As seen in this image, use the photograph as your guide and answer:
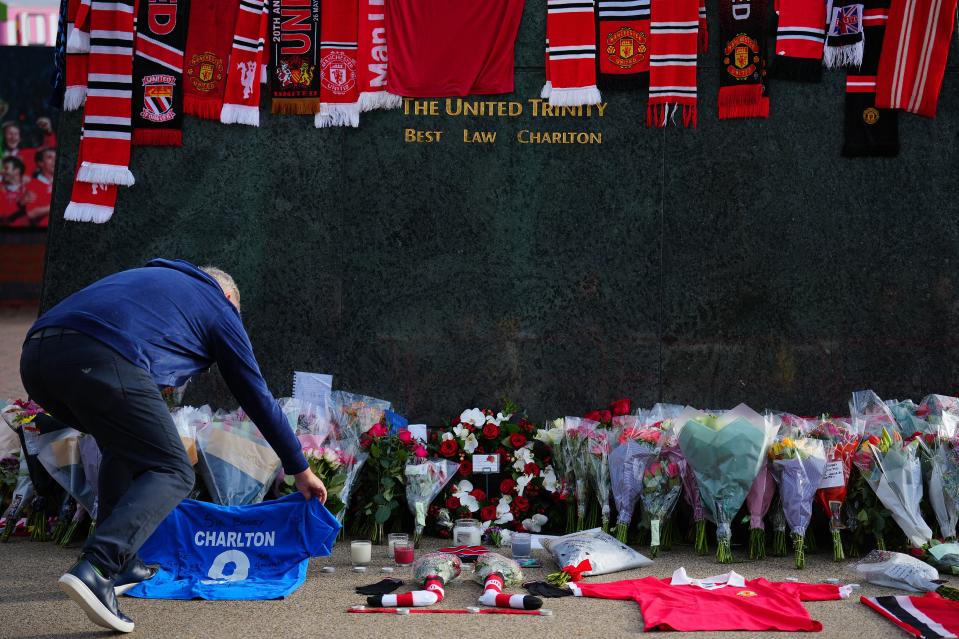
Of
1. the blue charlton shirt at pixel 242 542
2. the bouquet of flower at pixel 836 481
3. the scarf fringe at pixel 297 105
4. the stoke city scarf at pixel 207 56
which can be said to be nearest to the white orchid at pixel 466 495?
the blue charlton shirt at pixel 242 542

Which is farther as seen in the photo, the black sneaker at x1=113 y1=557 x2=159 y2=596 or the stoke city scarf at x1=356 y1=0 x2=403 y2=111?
the stoke city scarf at x1=356 y1=0 x2=403 y2=111

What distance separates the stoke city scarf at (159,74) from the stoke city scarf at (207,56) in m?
0.05

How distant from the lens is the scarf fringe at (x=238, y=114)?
6.44 meters

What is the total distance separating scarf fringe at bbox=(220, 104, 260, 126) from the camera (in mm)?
6441

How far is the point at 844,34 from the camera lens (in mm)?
6305

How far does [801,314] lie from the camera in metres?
6.41

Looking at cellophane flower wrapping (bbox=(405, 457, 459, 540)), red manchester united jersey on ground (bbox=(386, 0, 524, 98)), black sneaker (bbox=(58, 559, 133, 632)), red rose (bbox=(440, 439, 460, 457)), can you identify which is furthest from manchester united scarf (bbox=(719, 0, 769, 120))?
black sneaker (bbox=(58, 559, 133, 632))

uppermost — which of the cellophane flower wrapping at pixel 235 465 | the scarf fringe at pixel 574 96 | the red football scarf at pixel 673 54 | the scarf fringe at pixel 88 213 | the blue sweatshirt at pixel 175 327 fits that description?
the red football scarf at pixel 673 54

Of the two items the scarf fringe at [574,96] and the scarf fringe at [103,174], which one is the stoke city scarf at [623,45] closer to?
the scarf fringe at [574,96]

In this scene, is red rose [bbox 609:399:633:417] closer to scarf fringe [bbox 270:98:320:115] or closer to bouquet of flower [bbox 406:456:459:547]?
bouquet of flower [bbox 406:456:459:547]

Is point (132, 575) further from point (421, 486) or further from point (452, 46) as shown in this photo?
point (452, 46)

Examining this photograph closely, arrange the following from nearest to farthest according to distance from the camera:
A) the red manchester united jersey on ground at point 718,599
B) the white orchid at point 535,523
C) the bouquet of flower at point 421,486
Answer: the red manchester united jersey on ground at point 718,599 < the bouquet of flower at point 421,486 < the white orchid at point 535,523

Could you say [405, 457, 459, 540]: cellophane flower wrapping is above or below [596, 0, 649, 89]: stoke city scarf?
below

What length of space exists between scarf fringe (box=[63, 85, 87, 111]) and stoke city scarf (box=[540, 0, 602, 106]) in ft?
9.76
